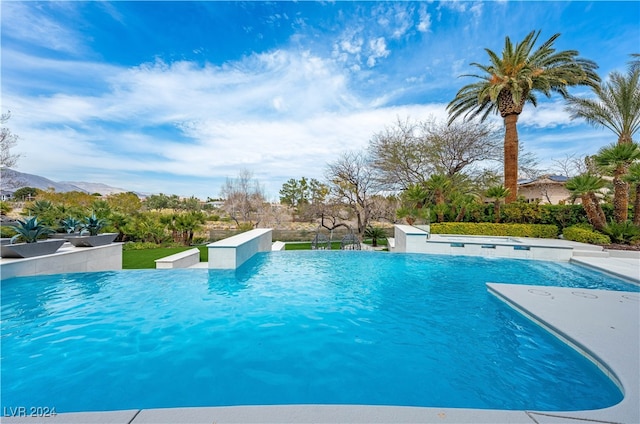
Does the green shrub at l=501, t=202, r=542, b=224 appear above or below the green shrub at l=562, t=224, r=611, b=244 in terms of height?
above

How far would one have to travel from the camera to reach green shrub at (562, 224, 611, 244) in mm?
10164

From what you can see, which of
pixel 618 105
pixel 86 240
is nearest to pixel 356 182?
pixel 618 105

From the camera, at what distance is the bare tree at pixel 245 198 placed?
2527 centimetres

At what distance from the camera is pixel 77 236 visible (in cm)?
812

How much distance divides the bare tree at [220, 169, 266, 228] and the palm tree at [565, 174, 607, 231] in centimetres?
2140

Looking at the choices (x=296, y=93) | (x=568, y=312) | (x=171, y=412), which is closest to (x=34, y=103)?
(x=296, y=93)

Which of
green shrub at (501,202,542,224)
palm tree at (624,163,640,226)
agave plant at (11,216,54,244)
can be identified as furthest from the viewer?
green shrub at (501,202,542,224)

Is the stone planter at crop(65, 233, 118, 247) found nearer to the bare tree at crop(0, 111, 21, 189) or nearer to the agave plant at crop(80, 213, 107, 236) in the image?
the agave plant at crop(80, 213, 107, 236)

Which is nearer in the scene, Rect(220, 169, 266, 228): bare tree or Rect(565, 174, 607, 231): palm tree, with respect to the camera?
Rect(565, 174, 607, 231): palm tree

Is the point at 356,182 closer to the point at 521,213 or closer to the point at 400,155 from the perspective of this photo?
the point at 400,155

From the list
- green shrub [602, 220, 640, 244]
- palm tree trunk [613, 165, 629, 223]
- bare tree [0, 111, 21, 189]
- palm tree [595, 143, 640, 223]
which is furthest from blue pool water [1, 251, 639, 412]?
bare tree [0, 111, 21, 189]

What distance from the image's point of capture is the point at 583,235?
34.9 feet

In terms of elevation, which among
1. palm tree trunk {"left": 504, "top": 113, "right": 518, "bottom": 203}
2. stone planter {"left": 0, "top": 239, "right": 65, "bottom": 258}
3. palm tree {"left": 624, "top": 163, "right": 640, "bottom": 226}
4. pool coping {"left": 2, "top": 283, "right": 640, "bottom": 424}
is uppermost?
palm tree trunk {"left": 504, "top": 113, "right": 518, "bottom": 203}

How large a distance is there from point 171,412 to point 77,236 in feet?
29.5
